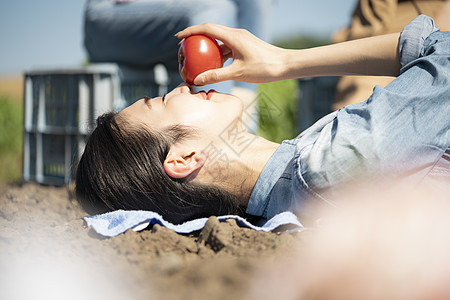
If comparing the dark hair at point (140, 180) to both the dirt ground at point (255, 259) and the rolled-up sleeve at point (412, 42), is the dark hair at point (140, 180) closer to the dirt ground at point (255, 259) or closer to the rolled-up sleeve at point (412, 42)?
the dirt ground at point (255, 259)

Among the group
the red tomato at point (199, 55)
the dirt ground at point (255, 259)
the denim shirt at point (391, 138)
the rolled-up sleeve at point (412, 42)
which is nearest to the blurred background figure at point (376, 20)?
the rolled-up sleeve at point (412, 42)

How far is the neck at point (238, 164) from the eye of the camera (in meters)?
1.99

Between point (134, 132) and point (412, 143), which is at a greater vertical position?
point (412, 143)

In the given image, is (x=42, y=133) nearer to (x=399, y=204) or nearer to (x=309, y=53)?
(x=309, y=53)

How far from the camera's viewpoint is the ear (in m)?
1.95

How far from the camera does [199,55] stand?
6.73ft

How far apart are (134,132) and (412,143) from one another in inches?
46.7

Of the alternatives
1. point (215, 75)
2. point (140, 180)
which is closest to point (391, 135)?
point (215, 75)

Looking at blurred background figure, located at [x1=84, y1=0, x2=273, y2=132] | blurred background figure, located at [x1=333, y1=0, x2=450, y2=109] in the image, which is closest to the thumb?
blurred background figure, located at [x1=84, y1=0, x2=273, y2=132]

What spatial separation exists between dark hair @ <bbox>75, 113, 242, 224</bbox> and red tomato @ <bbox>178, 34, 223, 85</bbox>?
0.32 m

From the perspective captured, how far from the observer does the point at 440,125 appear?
1.62 meters

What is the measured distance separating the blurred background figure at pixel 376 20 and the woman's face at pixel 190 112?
159cm

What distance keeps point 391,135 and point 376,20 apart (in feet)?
6.54

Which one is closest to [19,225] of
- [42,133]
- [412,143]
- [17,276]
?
[17,276]
